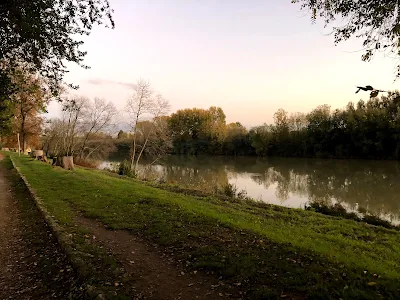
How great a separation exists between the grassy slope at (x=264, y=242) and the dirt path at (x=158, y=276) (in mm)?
284

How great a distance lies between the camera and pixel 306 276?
15.3 ft

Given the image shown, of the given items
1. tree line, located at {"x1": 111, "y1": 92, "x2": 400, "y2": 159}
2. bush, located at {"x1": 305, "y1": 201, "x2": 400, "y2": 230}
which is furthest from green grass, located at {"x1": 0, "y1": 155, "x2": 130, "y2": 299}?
tree line, located at {"x1": 111, "y1": 92, "x2": 400, "y2": 159}

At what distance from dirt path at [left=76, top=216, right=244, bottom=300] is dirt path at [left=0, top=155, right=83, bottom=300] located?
2.87 ft

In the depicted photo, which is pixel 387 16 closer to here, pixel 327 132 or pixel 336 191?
pixel 336 191

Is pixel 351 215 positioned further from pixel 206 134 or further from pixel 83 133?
pixel 206 134

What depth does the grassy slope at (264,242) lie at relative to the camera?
→ 4496 millimetres

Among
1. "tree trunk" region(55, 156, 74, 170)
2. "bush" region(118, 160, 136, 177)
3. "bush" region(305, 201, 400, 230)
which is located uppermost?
"tree trunk" region(55, 156, 74, 170)

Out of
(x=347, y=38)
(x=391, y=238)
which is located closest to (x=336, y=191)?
(x=391, y=238)

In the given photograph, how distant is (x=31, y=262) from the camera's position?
5.62 metres

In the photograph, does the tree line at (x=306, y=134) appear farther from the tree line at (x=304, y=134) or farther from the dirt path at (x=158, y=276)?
the dirt path at (x=158, y=276)

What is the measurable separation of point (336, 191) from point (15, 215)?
19108 millimetres

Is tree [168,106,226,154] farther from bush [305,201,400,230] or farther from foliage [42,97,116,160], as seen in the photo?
bush [305,201,400,230]

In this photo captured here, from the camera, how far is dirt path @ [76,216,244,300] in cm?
431

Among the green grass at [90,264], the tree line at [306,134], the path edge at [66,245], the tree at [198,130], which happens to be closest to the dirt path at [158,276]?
the green grass at [90,264]
